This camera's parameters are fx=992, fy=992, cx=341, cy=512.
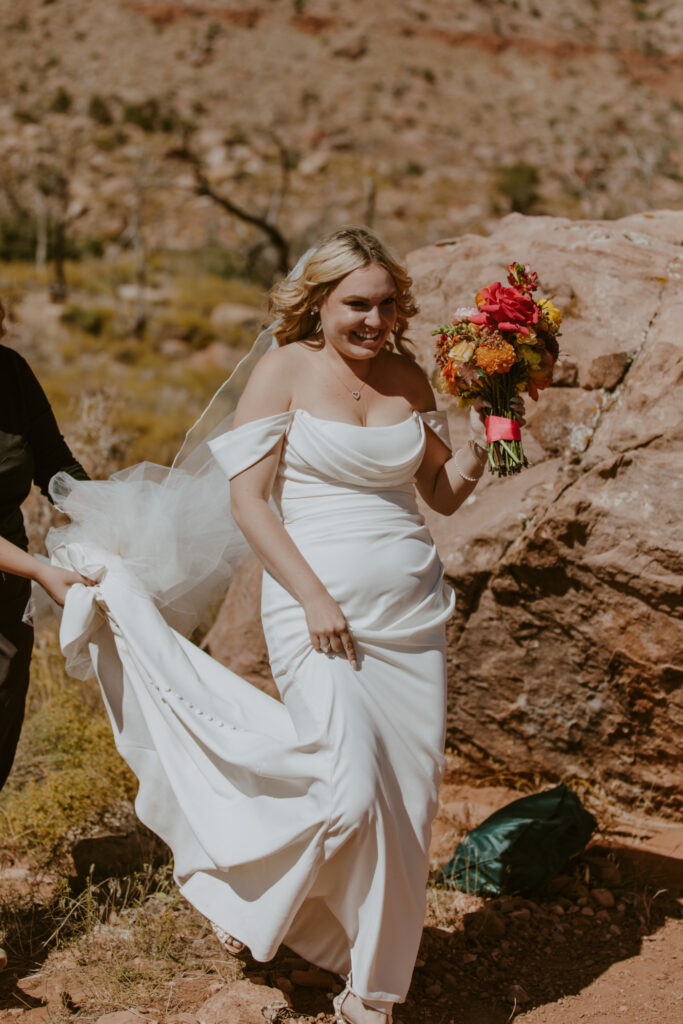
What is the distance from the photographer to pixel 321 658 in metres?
3.02

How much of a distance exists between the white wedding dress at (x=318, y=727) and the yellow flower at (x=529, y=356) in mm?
383

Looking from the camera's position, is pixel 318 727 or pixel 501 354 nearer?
pixel 318 727

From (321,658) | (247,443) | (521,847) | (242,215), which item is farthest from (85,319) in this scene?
(321,658)

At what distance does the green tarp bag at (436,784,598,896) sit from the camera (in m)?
4.28

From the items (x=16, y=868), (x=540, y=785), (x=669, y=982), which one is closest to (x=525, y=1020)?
(x=669, y=982)

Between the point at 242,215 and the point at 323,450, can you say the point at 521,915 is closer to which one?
the point at 323,450

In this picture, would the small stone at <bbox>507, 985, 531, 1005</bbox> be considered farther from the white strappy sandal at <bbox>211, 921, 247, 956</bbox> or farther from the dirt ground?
the white strappy sandal at <bbox>211, 921, 247, 956</bbox>

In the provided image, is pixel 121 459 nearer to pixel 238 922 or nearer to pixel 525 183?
pixel 238 922

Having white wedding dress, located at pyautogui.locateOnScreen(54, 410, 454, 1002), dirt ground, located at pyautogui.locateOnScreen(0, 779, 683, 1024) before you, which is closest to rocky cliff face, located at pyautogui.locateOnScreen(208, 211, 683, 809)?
dirt ground, located at pyautogui.locateOnScreen(0, 779, 683, 1024)

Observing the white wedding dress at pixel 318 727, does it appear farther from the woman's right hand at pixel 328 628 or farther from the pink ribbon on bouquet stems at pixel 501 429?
the pink ribbon on bouquet stems at pixel 501 429

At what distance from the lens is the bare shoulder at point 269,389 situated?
10.3ft

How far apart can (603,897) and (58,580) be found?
8.77ft

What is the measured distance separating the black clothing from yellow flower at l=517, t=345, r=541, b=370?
→ 166 cm

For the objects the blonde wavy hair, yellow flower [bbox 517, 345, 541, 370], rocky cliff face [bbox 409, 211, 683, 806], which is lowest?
rocky cliff face [bbox 409, 211, 683, 806]
